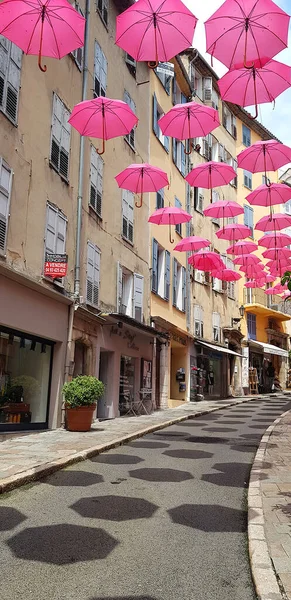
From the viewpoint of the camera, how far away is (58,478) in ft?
22.6

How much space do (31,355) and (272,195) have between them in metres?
7.40

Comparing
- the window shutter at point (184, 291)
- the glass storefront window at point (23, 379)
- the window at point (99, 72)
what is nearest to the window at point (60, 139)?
the window at point (99, 72)

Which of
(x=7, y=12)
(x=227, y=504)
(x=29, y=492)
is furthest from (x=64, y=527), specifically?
(x=7, y=12)

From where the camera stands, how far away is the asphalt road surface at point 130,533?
3430mm

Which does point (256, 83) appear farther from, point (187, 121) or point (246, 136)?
point (246, 136)

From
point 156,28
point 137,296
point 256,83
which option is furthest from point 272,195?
point 137,296

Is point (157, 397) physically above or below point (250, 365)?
below

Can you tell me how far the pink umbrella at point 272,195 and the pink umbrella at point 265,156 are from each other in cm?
114

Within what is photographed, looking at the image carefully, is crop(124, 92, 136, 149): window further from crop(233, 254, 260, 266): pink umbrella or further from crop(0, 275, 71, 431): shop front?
crop(0, 275, 71, 431): shop front

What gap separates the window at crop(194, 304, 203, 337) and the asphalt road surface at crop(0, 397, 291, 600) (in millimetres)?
17014

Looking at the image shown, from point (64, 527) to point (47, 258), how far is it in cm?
805

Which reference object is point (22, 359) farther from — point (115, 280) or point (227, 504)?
point (227, 504)

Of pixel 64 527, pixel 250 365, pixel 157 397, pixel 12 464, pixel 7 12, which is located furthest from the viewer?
pixel 250 365

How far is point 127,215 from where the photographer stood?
710 inches
